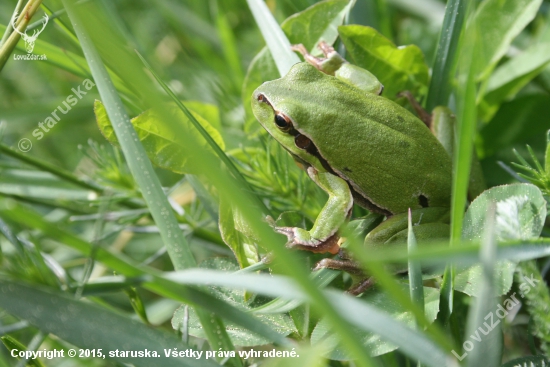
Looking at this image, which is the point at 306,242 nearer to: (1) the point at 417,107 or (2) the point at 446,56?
(1) the point at 417,107

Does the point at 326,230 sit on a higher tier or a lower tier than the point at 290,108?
lower

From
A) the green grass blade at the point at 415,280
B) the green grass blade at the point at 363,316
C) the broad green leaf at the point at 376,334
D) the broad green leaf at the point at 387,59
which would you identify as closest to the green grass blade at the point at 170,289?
the green grass blade at the point at 363,316

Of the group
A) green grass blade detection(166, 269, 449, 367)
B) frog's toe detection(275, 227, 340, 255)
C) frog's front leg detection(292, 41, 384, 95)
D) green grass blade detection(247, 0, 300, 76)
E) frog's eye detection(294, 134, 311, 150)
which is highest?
green grass blade detection(247, 0, 300, 76)

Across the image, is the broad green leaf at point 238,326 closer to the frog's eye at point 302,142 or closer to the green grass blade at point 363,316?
the green grass blade at point 363,316

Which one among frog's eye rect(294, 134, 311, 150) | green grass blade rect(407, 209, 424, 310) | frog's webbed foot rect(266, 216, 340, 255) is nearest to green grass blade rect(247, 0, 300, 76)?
frog's eye rect(294, 134, 311, 150)

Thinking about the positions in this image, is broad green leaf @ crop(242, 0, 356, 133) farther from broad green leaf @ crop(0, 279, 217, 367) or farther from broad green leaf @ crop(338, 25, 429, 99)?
broad green leaf @ crop(0, 279, 217, 367)

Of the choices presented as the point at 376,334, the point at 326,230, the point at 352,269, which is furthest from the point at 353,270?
the point at 376,334
